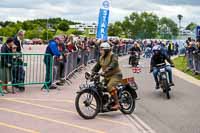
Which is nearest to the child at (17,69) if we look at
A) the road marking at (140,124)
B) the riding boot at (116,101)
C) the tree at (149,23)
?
the riding boot at (116,101)

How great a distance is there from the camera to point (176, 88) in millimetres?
17453

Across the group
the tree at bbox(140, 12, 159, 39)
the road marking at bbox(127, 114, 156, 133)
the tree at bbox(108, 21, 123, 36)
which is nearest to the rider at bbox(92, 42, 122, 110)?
the road marking at bbox(127, 114, 156, 133)

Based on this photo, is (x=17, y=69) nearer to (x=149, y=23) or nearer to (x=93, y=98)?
(x=93, y=98)

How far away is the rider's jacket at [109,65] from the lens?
10945mm

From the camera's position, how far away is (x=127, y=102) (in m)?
11.4

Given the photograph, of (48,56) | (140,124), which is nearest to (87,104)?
(140,124)

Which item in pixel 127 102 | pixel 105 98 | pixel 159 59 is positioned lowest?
pixel 127 102

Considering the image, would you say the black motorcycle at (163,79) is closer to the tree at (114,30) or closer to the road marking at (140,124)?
the road marking at (140,124)

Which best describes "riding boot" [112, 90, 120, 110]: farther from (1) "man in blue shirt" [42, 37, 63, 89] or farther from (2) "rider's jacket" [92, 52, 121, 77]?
(1) "man in blue shirt" [42, 37, 63, 89]

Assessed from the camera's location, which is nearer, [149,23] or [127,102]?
[127,102]

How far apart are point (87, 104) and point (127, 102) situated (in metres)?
1.37

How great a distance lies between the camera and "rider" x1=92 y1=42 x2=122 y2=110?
10875 mm

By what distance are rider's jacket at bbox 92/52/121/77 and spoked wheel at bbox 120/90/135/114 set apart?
2.11ft

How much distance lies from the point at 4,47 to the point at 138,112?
16.2 ft
